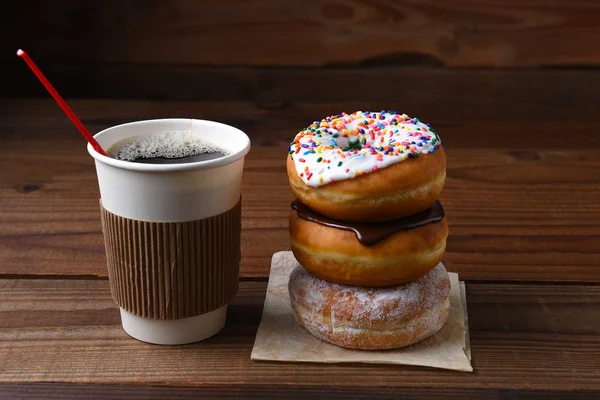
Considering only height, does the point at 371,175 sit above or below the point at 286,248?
above

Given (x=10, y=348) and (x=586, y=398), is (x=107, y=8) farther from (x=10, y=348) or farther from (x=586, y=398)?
(x=586, y=398)

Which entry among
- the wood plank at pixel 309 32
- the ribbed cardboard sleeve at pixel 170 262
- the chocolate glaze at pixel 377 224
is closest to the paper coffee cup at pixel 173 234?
the ribbed cardboard sleeve at pixel 170 262

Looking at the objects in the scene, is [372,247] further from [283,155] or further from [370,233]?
[283,155]

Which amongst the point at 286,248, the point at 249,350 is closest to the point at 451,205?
the point at 286,248

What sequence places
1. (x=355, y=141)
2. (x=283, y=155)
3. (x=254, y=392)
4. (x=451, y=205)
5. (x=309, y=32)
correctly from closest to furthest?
1. (x=254, y=392)
2. (x=355, y=141)
3. (x=451, y=205)
4. (x=283, y=155)
5. (x=309, y=32)

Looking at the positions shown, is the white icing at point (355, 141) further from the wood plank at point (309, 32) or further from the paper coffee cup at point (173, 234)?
the wood plank at point (309, 32)

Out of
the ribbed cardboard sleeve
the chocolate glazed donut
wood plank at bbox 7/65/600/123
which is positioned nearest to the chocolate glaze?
the chocolate glazed donut
